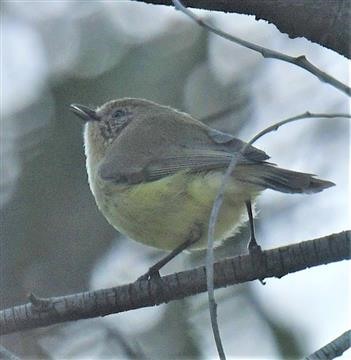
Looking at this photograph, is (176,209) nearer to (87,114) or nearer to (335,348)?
(87,114)

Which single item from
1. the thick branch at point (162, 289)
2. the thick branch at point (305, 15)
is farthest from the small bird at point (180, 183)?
the thick branch at point (305, 15)

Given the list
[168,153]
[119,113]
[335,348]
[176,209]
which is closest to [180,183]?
[176,209]

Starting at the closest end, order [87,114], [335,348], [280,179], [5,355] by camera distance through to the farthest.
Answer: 1. [335,348]
2. [5,355]
3. [280,179]
4. [87,114]

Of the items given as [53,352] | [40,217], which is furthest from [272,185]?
[40,217]

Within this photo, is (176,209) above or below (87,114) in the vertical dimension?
above

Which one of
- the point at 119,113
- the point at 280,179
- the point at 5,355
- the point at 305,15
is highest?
the point at 305,15

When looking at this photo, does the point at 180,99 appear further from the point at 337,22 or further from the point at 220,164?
the point at 337,22

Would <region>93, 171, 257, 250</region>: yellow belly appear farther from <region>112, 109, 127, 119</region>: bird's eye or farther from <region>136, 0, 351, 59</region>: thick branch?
<region>136, 0, 351, 59</region>: thick branch
